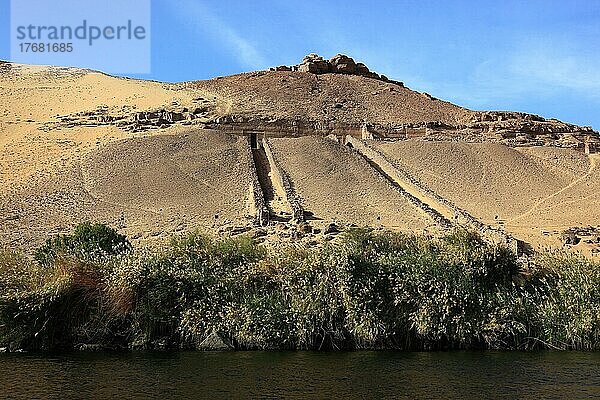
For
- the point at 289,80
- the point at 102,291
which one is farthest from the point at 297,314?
the point at 289,80

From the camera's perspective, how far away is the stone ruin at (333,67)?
67312 millimetres

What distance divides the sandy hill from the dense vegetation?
25.2 feet

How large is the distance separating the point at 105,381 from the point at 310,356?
589cm

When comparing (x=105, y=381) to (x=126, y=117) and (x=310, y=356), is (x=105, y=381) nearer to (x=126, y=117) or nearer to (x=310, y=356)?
(x=310, y=356)

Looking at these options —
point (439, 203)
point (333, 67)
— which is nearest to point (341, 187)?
point (439, 203)

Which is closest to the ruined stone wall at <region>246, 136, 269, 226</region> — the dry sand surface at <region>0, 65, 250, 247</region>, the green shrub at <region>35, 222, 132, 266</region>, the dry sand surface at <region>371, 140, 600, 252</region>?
the dry sand surface at <region>0, 65, 250, 247</region>

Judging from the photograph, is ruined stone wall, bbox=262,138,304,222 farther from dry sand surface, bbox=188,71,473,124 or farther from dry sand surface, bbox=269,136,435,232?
dry sand surface, bbox=188,71,473,124

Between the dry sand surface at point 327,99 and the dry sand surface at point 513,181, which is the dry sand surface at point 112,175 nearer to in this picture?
the dry sand surface at point 327,99

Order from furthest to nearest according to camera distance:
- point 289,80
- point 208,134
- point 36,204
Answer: point 289,80 → point 208,134 → point 36,204

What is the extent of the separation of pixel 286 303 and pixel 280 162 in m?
22.6

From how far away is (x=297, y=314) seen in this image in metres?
21.0

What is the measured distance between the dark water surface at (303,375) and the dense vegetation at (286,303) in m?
1.02

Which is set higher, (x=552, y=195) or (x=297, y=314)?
(x=552, y=195)

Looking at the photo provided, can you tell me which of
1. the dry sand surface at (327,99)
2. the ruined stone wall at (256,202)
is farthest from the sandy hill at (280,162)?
the dry sand surface at (327,99)
